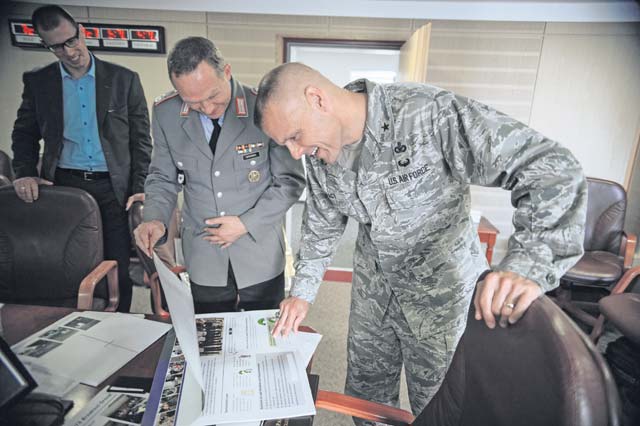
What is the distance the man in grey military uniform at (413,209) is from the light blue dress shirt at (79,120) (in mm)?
1510

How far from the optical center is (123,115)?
6.77ft

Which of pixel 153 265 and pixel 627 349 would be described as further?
pixel 627 349

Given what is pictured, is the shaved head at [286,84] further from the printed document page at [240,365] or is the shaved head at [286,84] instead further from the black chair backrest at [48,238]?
the black chair backrest at [48,238]

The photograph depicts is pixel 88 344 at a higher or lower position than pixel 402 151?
Answer: lower

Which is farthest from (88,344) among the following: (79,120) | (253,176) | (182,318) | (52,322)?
(79,120)

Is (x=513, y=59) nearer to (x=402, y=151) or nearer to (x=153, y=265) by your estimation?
(x=402, y=151)

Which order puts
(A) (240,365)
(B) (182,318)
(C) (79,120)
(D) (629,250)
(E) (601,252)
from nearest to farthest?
(B) (182,318) → (A) (240,365) → (C) (79,120) → (D) (629,250) → (E) (601,252)

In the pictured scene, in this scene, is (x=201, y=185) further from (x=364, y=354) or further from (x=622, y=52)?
(x=622, y=52)

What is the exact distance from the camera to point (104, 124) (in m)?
2.02

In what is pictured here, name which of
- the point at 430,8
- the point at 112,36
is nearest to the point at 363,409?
the point at 430,8

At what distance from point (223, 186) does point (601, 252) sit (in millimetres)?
2917

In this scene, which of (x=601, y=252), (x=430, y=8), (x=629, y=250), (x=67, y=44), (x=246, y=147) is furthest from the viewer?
(x=430, y=8)

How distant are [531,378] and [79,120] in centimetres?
232

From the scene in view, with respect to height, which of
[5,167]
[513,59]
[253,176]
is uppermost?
[513,59]
